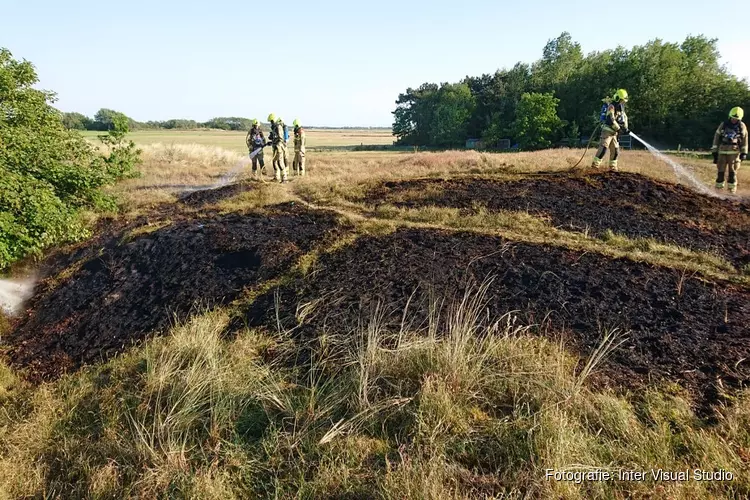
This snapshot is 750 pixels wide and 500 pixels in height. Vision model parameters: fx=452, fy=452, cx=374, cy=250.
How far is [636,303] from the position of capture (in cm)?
466

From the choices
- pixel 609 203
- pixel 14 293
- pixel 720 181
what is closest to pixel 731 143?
pixel 720 181

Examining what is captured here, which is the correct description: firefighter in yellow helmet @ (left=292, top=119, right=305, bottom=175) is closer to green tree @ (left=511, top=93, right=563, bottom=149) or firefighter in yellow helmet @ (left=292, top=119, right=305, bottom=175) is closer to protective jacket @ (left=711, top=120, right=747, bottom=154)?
protective jacket @ (left=711, top=120, right=747, bottom=154)

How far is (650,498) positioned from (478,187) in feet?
29.6

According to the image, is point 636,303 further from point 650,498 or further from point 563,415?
point 650,498

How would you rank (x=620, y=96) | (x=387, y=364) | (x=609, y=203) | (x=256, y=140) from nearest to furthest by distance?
(x=387, y=364), (x=609, y=203), (x=620, y=96), (x=256, y=140)

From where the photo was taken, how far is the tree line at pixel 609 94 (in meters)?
37.2

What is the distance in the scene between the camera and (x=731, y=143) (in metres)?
10.5

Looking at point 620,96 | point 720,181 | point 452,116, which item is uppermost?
point 452,116

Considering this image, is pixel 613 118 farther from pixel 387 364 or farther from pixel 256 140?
pixel 256 140

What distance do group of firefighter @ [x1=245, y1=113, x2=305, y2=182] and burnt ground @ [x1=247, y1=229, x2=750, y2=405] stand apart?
834 centimetres

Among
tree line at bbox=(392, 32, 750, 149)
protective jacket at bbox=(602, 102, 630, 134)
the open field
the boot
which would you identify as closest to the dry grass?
the open field

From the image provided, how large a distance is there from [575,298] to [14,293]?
8704mm

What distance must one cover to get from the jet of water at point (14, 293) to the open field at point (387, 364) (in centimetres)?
29

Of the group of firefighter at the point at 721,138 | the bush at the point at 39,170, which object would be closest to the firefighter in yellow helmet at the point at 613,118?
the group of firefighter at the point at 721,138
